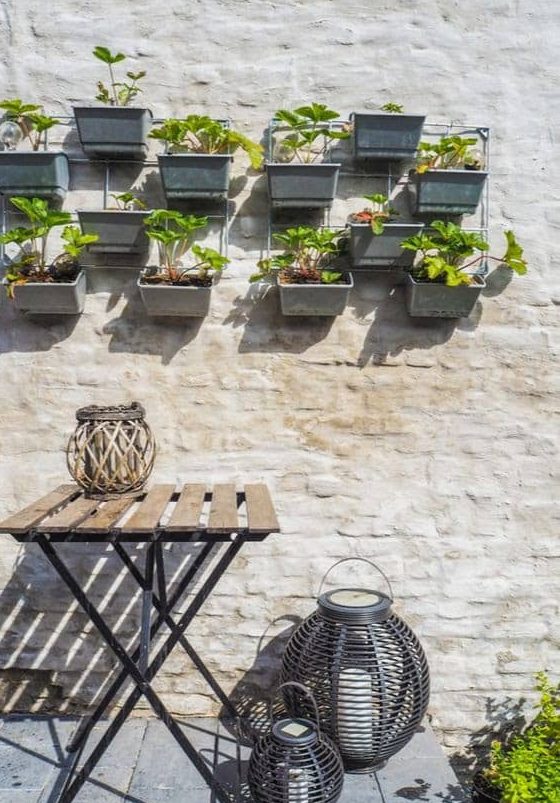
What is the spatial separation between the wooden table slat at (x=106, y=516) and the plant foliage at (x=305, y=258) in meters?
0.99

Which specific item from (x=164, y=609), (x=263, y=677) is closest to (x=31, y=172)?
(x=164, y=609)

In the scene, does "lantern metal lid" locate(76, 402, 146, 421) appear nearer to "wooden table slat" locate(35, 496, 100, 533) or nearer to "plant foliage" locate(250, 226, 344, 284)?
"wooden table slat" locate(35, 496, 100, 533)

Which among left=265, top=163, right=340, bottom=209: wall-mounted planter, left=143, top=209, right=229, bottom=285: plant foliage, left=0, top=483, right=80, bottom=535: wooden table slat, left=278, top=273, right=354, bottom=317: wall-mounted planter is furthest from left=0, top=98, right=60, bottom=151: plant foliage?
left=0, top=483, right=80, bottom=535: wooden table slat

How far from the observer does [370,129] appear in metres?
2.82

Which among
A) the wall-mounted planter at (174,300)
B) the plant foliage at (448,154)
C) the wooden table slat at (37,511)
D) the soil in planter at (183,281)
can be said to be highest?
the plant foliage at (448,154)

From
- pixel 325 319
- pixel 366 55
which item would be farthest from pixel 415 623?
pixel 366 55

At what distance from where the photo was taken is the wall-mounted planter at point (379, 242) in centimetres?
280

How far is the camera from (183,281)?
112 inches

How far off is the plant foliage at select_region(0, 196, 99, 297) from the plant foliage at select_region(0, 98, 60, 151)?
0.26 meters

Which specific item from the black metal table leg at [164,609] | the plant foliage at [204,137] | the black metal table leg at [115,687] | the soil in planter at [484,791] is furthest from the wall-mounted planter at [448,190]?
the soil in planter at [484,791]

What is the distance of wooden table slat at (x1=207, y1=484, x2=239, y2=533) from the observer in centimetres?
203

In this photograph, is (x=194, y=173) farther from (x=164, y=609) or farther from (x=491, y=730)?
(x=491, y=730)

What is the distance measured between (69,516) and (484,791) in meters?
1.96

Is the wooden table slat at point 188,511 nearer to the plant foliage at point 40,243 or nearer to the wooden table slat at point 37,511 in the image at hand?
the wooden table slat at point 37,511
